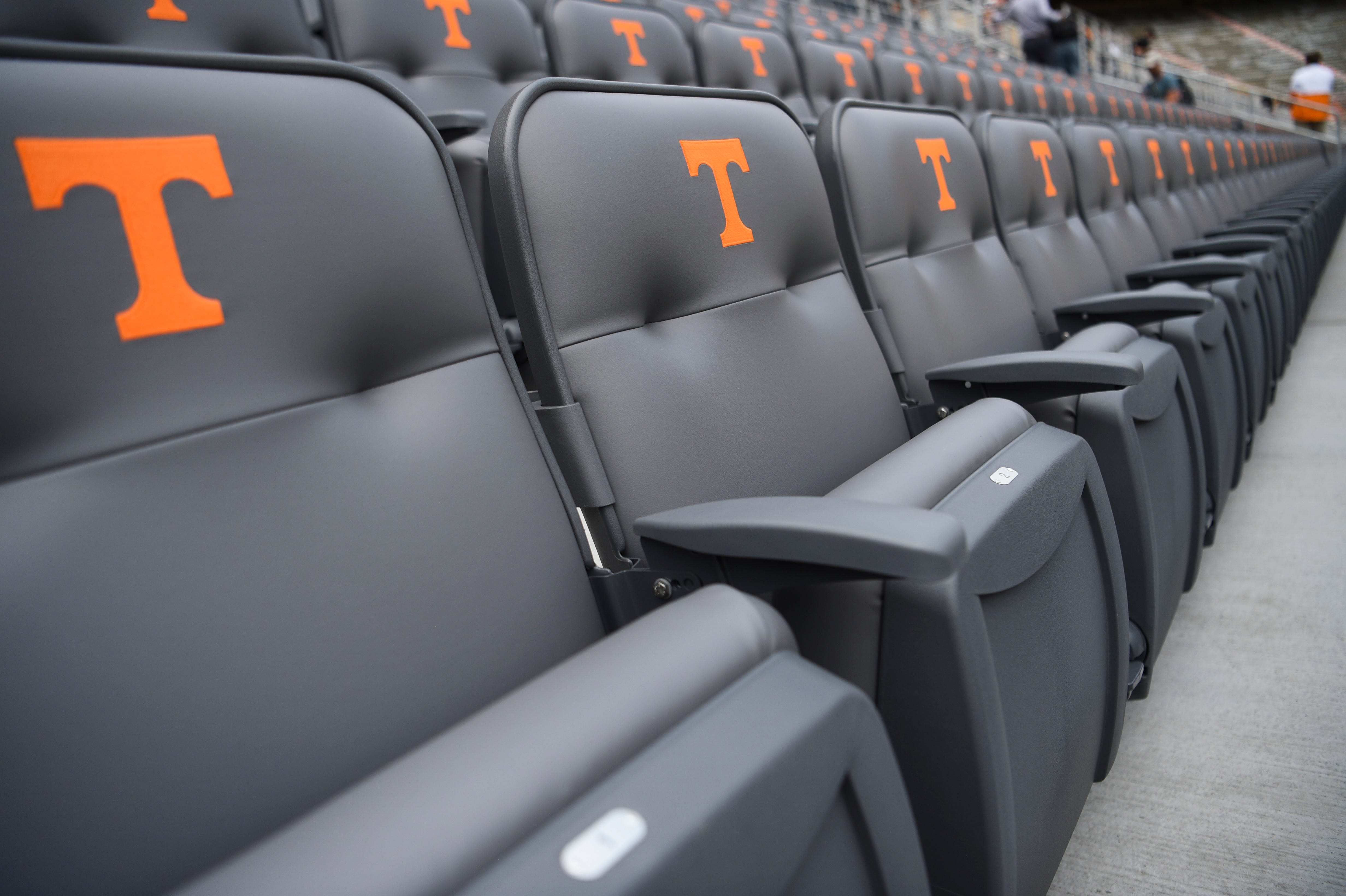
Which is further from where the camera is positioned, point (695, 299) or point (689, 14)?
point (689, 14)

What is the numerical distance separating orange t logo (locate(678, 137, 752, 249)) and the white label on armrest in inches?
17.8

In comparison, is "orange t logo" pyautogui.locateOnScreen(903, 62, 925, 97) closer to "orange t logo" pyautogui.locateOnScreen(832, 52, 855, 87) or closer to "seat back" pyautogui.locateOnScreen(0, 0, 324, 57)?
"orange t logo" pyautogui.locateOnScreen(832, 52, 855, 87)

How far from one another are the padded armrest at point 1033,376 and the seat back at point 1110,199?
904mm

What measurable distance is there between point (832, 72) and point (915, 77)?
437 mm

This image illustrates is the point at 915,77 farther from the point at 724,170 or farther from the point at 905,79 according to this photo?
the point at 724,170

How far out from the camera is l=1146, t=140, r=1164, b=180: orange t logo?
1943 millimetres

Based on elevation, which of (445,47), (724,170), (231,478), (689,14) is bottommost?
(231,478)

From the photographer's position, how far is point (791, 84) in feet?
6.40

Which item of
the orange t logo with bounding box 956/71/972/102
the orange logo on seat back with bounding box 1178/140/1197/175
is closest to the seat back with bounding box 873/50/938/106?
the orange t logo with bounding box 956/71/972/102

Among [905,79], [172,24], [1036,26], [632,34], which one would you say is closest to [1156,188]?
[905,79]

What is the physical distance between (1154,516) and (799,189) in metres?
0.42

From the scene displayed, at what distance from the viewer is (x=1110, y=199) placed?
1567mm

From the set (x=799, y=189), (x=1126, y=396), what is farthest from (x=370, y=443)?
(x=1126, y=396)

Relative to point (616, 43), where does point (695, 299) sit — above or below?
below
